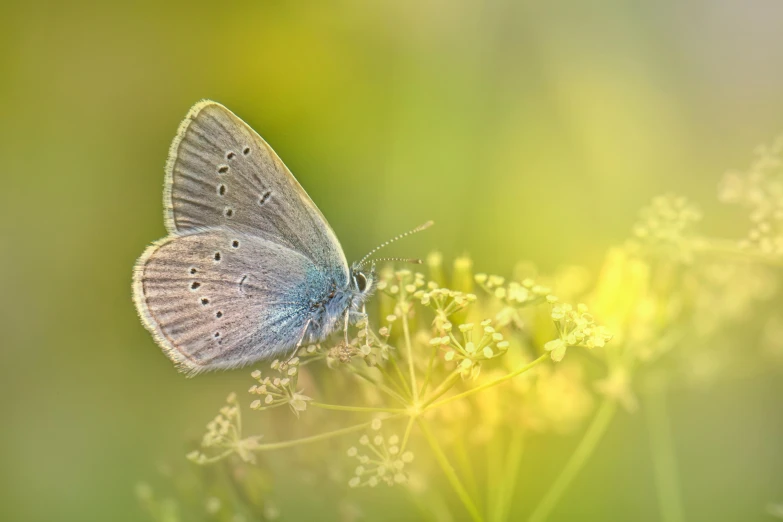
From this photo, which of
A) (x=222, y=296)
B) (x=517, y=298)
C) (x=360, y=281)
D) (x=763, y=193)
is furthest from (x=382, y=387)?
(x=763, y=193)

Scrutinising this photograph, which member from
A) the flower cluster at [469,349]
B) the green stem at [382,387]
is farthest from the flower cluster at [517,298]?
the green stem at [382,387]

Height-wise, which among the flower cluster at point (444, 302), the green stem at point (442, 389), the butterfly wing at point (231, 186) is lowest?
the green stem at point (442, 389)

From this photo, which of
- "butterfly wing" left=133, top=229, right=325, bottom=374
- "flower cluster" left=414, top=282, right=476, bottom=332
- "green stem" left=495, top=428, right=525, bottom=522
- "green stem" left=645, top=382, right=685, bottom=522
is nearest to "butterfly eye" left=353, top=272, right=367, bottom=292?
"butterfly wing" left=133, top=229, right=325, bottom=374

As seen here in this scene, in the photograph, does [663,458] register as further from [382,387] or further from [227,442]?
[227,442]

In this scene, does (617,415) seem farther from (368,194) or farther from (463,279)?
(368,194)

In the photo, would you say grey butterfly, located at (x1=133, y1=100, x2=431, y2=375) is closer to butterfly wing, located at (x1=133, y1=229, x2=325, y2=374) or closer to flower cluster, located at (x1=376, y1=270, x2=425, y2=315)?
butterfly wing, located at (x1=133, y1=229, x2=325, y2=374)

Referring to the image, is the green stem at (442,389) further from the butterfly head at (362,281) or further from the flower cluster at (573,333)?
the butterfly head at (362,281)
